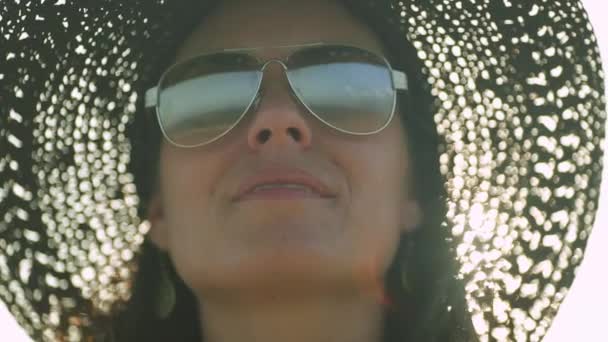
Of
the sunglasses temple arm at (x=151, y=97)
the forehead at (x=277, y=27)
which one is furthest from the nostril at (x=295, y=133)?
the sunglasses temple arm at (x=151, y=97)

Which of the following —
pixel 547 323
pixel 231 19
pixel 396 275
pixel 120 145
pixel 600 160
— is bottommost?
pixel 547 323

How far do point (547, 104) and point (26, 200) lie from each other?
54.1 inches

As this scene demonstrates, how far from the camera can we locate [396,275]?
2.89 metres

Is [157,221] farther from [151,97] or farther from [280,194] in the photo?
[280,194]

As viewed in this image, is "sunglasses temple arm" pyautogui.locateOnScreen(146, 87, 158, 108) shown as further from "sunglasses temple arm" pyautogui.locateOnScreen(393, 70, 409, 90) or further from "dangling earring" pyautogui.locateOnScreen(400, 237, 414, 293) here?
"dangling earring" pyautogui.locateOnScreen(400, 237, 414, 293)

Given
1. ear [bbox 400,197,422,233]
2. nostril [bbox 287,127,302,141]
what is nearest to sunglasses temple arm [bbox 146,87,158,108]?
nostril [bbox 287,127,302,141]

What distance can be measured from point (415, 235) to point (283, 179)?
497 mm

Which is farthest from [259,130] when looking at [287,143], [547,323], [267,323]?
[547,323]

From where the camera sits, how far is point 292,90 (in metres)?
2.62

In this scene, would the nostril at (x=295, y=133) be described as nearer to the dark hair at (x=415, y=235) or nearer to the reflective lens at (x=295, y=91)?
the reflective lens at (x=295, y=91)

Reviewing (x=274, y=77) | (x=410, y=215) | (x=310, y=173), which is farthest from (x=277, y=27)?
(x=410, y=215)

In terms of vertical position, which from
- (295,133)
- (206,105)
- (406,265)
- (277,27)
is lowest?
(406,265)

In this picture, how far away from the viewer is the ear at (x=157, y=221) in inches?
114

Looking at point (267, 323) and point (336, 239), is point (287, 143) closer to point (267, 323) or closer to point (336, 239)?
point (336, 239)
